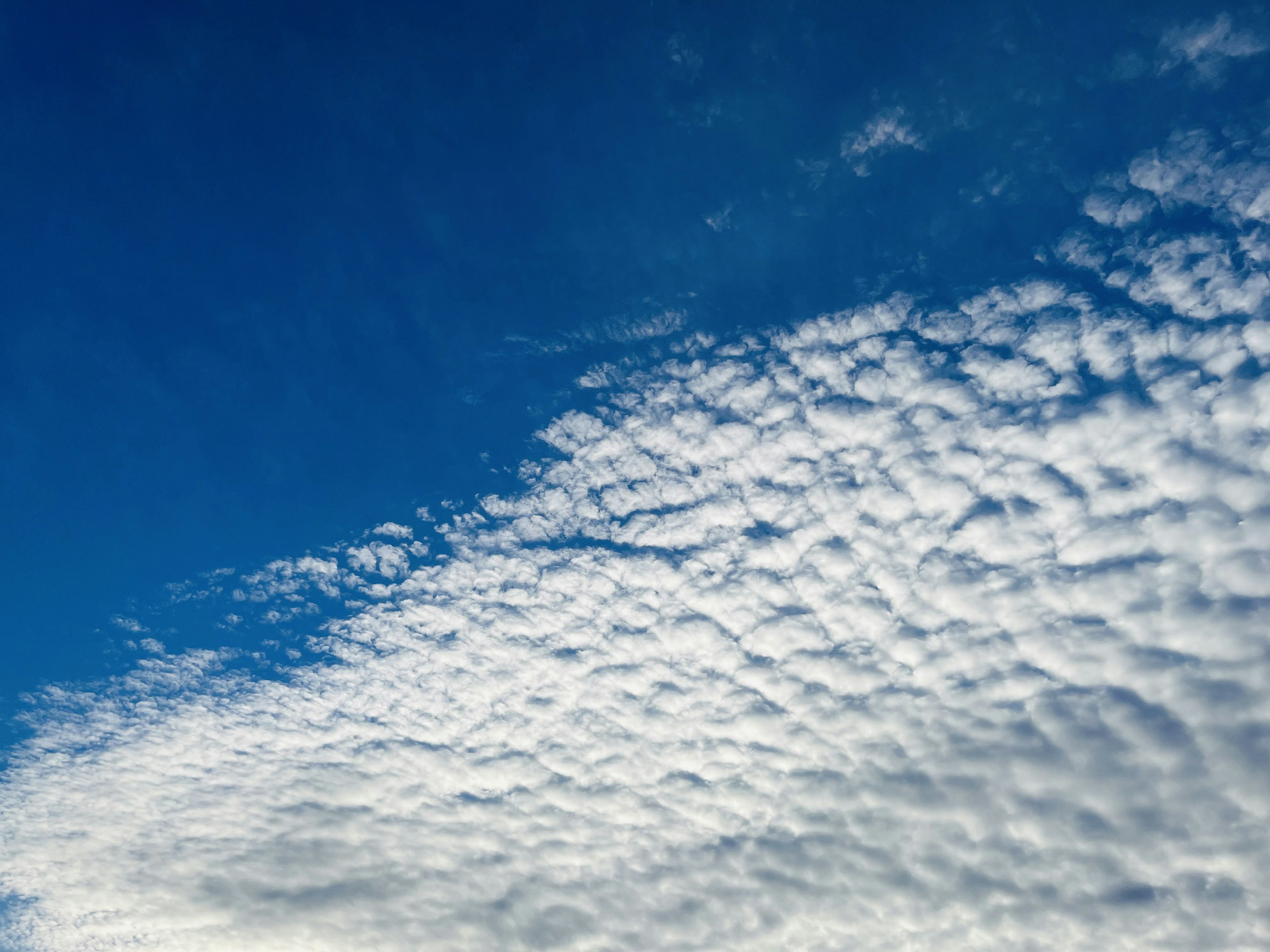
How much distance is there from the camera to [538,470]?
101 ft

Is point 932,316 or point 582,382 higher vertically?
point 582,382

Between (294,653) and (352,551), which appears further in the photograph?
(294,653)

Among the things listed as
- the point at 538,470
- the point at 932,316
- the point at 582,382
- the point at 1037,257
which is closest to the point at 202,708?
the point at 538,470

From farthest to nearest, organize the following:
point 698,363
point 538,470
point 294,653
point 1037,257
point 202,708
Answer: point 202,708 → point 294,653 → point 538,470 → point 698,363 → point 1037,257

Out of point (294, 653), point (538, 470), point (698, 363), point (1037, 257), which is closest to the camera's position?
point (1037, 257)

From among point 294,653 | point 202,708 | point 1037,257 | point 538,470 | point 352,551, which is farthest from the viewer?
point 202,708

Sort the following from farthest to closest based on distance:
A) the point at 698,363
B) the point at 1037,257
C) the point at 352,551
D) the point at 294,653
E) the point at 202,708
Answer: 1. the point at 202,708
2. the point at 294,653
3. the point at 352,551
4. the point at 698,363
5. the point at 1037,257

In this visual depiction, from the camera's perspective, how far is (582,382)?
28906mm

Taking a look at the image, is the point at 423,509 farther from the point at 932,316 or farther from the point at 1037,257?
the point at 1037,257

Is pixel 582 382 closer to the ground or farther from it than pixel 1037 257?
farther from it

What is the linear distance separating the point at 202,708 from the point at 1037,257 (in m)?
42.8

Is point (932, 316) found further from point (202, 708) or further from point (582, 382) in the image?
point (202, 708)

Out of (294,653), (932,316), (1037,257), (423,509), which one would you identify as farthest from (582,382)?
(294,653)

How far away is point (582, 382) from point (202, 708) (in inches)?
1114
